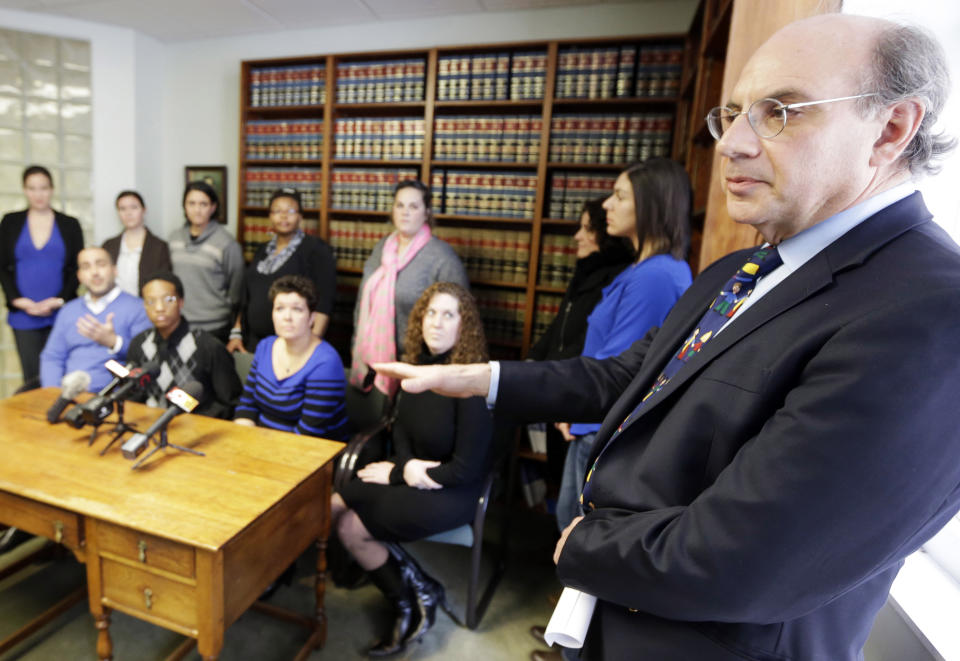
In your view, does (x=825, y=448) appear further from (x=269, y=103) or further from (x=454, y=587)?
(x=269, y=103)

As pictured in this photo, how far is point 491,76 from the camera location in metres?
3.16

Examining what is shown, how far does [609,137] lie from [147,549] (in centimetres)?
303

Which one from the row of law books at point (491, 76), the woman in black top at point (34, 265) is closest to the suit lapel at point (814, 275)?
the row of law books at point (491, 76)

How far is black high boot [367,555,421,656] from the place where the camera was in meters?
1.88

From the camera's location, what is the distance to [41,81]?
373cm

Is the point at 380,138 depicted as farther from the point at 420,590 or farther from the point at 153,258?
the point at 420,590

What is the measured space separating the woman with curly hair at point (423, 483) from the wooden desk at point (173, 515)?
26 centimetres

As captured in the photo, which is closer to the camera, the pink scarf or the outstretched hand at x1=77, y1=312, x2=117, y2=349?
the outstretched hand at x1=77, y1=312, x2=117, y2=349

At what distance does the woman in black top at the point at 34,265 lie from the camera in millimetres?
3170

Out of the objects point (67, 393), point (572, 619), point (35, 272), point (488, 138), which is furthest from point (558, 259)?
point (35, 272)

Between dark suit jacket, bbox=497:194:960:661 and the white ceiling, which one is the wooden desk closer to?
dark suit jacket, bbox=497:194:960:661

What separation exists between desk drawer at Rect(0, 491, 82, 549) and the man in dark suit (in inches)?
55.2

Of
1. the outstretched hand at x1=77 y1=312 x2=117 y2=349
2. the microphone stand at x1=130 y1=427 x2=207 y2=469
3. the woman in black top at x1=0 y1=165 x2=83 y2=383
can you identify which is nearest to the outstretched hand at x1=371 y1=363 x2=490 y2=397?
the microphone stand at x1=130 y1=427 x2=207 y2=469

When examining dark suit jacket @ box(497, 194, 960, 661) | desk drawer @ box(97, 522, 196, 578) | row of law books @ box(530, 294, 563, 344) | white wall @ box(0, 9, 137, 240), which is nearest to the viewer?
dark suit jacket @ box(497, 194, 960, 661)
